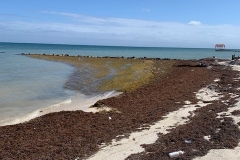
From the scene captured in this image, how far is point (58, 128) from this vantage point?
957 cm

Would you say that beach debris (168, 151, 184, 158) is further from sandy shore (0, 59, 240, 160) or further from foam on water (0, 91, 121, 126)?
foam on water (0, 91, 121, 126)

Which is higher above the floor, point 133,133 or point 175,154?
point 175,154

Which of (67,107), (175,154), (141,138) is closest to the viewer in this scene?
(175,154)

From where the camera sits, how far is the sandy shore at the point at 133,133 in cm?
721

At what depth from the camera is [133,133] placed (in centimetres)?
892

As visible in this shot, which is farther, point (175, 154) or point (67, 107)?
point (67, 107)

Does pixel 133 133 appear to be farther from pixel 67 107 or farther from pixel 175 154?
pixel 67 107

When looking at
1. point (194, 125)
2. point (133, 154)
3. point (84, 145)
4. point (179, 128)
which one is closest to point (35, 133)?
point (84, 145)

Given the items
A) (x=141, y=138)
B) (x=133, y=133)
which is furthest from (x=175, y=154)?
(x=133, y=133)

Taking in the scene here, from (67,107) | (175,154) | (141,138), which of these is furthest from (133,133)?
(67,107)

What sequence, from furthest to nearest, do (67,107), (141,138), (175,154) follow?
(67,107) → (141,138) → (175,154)

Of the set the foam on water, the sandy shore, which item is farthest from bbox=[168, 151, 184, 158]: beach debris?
the foam on water

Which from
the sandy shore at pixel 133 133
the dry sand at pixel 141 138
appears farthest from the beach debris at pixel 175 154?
the dry sand at pixel 141 138

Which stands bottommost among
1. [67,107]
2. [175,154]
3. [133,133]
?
[67,107]
